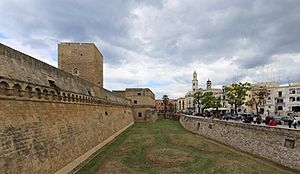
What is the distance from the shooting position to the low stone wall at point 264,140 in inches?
462

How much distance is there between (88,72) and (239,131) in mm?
21312

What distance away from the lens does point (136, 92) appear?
50.0 metres

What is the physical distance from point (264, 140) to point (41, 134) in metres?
13.9

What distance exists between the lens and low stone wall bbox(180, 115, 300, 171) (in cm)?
1174

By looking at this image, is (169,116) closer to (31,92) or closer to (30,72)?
(30,72)

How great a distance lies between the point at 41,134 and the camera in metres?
9.20

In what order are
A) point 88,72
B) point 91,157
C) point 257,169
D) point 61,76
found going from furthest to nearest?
point 88,72 < point 91,157 < point 61,76 < point 257,169

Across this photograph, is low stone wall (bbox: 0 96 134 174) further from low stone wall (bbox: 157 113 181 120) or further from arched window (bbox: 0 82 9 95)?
low stone wall (bbox: 157 113 181 120)

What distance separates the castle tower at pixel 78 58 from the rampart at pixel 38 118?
14.5 meters

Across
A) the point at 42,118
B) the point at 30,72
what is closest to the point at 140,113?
the point at 42,118

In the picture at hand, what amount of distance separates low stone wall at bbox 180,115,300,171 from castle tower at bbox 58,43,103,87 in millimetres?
18817

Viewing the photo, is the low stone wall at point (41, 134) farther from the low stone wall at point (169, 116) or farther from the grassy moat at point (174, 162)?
the low stone wall at point (169, 116)

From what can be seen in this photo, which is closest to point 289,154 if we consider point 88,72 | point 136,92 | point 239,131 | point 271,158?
point 271,158

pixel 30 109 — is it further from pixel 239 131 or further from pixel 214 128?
pixel 214 128
